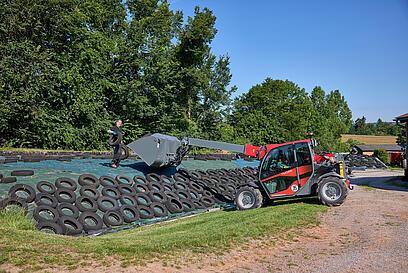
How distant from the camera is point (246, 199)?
11.5 metres

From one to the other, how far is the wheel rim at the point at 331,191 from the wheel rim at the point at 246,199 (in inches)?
82.3

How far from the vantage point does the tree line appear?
24203 mm

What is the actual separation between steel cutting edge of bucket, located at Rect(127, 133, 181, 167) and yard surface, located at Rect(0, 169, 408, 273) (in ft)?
18.1

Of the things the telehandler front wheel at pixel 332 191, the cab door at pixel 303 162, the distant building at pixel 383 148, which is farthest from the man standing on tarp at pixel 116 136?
the distant building at pixel 383 148

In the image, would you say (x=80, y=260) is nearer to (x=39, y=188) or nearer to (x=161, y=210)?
(x=39, y=188)

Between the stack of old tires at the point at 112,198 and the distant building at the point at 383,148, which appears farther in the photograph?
the distant building at the point at 383,148

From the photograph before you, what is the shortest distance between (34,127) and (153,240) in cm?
2046

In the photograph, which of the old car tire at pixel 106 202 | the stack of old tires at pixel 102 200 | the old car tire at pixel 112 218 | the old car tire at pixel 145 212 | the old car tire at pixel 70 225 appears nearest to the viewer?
the old car tire at pixel 70 225

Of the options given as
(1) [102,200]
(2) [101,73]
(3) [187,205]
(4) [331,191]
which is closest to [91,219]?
(1) [102,200]

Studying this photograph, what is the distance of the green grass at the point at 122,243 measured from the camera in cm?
533

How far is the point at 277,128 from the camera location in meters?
47.6

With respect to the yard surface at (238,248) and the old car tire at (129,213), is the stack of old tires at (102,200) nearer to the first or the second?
the old car tire at (129,213)

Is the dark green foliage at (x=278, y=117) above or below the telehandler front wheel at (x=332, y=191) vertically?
above

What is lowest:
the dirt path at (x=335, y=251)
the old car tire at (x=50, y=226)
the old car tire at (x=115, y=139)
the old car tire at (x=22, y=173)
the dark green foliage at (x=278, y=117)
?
the old car tire at (x=50, y=226)
